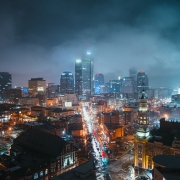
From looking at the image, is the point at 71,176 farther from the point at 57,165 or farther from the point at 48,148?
the point at 48,148

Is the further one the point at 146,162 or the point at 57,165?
the point at 146,162

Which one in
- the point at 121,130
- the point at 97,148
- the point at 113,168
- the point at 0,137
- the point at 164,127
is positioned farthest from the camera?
the point at 121,130

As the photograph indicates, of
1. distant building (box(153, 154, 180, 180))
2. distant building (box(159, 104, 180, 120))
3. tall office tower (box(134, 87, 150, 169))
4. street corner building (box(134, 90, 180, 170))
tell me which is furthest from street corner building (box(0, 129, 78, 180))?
distant building (box(159, 104, 180, 120))

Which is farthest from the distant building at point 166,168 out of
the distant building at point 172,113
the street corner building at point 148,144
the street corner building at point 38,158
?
the distant building at point 172,113

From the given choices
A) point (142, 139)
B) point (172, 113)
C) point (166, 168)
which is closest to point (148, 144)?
point (142, 139)

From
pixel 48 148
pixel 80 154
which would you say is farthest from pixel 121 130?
pixel 48 148
